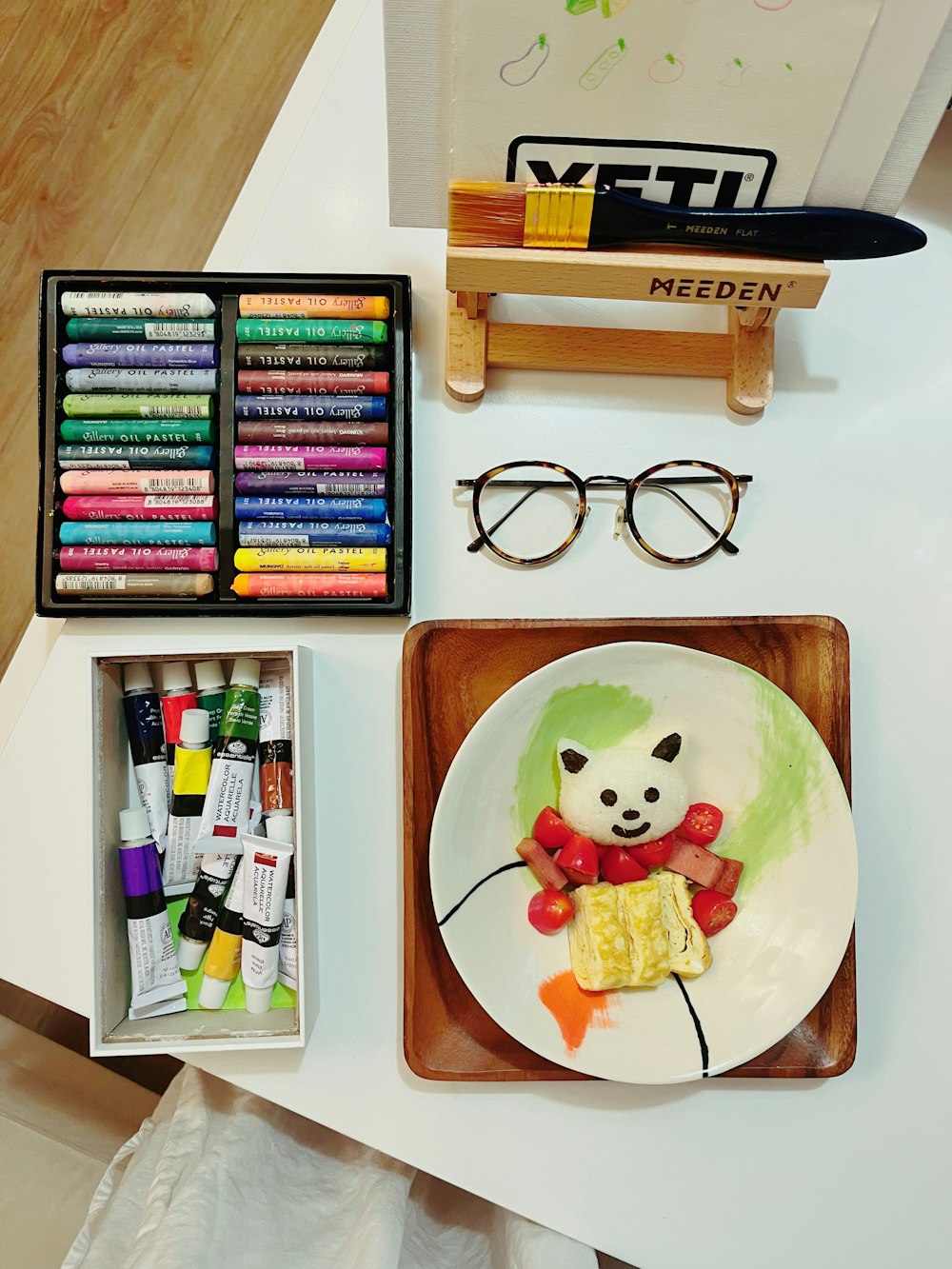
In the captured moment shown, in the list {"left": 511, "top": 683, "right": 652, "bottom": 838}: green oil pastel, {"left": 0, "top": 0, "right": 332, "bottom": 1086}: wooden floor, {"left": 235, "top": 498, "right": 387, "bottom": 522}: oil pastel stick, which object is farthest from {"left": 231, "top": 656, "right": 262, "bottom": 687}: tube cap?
{"left": 0, "top": 0, "right": 332, "bottom": 1086}: wooden floor

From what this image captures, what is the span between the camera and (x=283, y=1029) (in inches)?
Result: 25.2

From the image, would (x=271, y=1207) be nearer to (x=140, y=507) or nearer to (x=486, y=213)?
(x=140, y=507)

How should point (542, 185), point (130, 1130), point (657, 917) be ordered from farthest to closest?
point (130, 1130) → point (657, 917) → point (542, 185)

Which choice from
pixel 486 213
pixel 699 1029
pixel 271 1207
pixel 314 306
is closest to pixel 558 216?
pixel 486 213

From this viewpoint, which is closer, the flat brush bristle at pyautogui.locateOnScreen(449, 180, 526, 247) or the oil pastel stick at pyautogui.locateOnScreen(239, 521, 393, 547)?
the flat brush bristle at pyautogui.locateOnScreen(449, 180, 526, 247)

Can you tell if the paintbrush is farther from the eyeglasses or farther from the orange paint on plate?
the orange paint on plate

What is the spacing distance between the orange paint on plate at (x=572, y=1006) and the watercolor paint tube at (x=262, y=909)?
20 centimetres

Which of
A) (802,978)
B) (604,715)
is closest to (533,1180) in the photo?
(802,978)

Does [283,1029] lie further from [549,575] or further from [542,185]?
[542,185]

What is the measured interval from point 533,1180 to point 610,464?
21.9 inches

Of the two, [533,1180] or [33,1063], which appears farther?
[33,1063]

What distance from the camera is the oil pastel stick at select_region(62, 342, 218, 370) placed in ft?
2.20

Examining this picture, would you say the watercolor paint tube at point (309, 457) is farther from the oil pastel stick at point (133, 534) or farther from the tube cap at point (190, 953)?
the tube cap at point (190, 953)

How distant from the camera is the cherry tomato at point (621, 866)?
0.65 m
